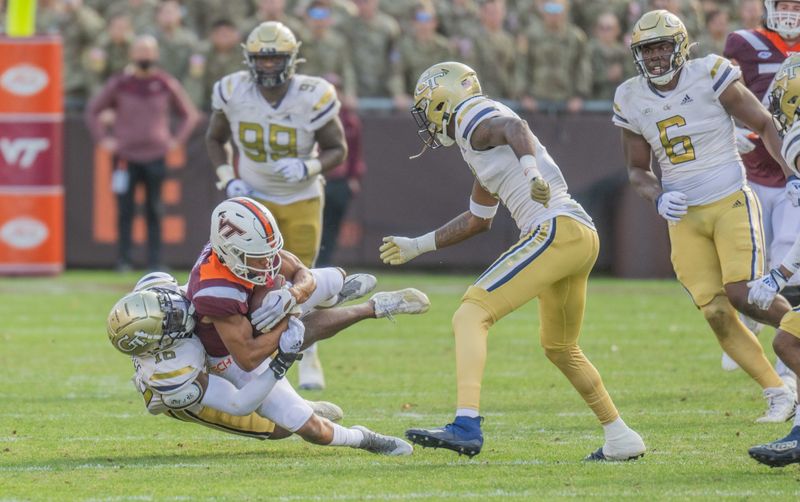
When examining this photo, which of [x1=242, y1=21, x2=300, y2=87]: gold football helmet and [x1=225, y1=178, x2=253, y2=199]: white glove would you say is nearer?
[x1=242, y1=21, x2=300, y2=87]: gold football helmet

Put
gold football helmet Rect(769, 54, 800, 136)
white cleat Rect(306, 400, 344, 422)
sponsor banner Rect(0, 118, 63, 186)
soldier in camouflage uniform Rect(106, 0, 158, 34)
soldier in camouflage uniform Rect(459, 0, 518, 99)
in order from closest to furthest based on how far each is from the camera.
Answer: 1. gold football helmet Rect(769, 54, 800, 136)
2. white cleat Rect(306, 400, 344, 422)
3. sponsor banner Rect(0, 118, 63, 186)
4. soldier in camouflage uniform Rect(459, 0, 518, 99)
5. soldier in camouflage uniform Rect(106, 0, 158, 34)

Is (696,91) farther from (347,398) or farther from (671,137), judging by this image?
(347,398)

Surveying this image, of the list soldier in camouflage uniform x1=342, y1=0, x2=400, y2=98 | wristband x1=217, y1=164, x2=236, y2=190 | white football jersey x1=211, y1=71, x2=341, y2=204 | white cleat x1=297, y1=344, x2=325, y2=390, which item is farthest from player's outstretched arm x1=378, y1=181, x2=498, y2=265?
soldier in camouflage uniform x1=342, y1=0, x2=400, y2=98

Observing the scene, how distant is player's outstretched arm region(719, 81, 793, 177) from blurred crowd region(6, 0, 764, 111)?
6.64 m

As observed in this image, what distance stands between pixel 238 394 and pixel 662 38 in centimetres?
239

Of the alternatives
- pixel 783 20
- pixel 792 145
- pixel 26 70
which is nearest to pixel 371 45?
pixel 26 70

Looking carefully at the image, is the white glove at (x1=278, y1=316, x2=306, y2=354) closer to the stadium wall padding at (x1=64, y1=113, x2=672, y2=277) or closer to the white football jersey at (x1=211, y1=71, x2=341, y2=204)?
the white football jersey at (x1=211, y1=71, x2=341, y2=204)

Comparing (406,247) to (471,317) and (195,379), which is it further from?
(195,379)

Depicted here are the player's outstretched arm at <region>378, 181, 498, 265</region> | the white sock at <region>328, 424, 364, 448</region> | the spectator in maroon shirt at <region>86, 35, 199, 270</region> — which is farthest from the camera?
the spectator in maroon shirt at <region>86, 35, 199, 270</region>

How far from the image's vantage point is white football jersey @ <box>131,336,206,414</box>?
5.70 meters

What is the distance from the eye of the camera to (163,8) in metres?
13.5

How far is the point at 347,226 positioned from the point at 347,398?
607cm

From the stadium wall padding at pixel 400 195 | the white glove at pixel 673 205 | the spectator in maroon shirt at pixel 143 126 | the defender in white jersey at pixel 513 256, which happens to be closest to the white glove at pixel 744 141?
the white glove at pixel 673 205

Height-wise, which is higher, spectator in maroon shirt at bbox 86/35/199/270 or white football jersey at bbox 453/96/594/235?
white football jersey at bbox 453/96/594/235
